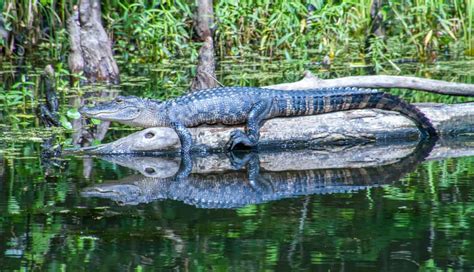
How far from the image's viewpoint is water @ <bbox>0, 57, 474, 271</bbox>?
16.1 feet

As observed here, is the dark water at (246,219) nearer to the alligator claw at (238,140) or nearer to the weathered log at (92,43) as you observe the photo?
the alligator claw at (238,140)

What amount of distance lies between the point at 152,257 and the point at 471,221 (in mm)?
1877

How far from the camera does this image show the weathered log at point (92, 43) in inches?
494

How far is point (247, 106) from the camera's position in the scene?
8.35 m

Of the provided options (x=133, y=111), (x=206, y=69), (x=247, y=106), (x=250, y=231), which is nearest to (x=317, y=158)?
(x=247, y=106)

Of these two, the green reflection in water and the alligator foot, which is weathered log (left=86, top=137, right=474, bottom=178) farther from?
the green reflection in water

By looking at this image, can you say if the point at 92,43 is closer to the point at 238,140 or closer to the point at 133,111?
the point at 133,111

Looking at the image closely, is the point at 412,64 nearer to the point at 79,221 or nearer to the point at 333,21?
the point at 333,21

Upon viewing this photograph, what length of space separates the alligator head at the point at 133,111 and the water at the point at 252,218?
63cm

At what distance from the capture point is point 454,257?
4887 mm

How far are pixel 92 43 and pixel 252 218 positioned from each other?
287 inches

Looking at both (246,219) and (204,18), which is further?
(204,18)

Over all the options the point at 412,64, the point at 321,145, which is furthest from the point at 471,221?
the point at 412,64

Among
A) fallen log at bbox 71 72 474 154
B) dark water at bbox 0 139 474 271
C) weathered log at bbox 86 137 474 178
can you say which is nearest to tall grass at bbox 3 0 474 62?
fallen log at bbox 71 72 474 154
